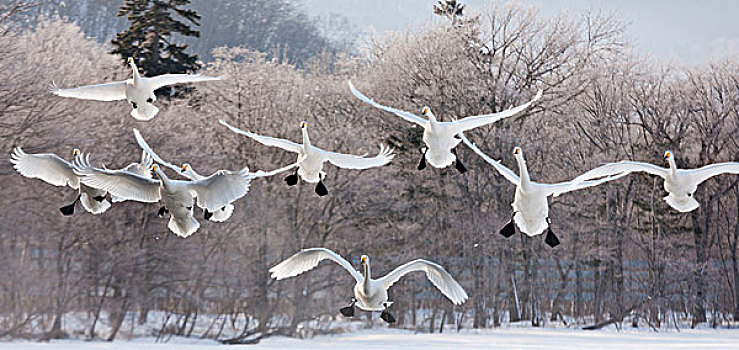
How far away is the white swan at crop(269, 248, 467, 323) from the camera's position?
12141mm

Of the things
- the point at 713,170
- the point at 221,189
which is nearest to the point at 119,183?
the point at 221,189

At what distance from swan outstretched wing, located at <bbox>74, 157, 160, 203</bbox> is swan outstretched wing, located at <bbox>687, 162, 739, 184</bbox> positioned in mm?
6430

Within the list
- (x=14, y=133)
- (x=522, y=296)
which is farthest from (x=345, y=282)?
(x=14, y=133)

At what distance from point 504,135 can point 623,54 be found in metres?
6.27

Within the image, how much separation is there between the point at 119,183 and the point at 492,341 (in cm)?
1652

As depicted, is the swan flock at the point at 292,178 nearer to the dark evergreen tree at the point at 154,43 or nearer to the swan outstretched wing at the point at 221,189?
the swan outstretched wing at the point at 221,189

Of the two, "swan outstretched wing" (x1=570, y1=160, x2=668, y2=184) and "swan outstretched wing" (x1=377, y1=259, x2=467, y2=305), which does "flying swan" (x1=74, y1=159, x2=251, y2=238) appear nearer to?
"swan outstretched wing" (x1=377, y1=259, x2=467, y2=305)

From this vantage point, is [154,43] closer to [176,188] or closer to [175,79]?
[175,79]

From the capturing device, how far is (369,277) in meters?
12.1

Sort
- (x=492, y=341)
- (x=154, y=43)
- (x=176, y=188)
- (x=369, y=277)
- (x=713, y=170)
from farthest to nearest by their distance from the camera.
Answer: (x=154, y=43) < (x=492, y=341) < (x=369, y=277) < (x=176, y=188) < (x=713, y=170)

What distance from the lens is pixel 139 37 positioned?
105 feet

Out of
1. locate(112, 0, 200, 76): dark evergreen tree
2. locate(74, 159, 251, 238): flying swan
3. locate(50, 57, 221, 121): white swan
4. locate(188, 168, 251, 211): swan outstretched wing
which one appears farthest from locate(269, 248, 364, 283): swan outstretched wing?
locate(112, 0, 200, 76): dark evergreen tree

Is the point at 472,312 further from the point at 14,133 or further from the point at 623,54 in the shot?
the point at 14,133

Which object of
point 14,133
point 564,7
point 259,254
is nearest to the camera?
point 14,133
